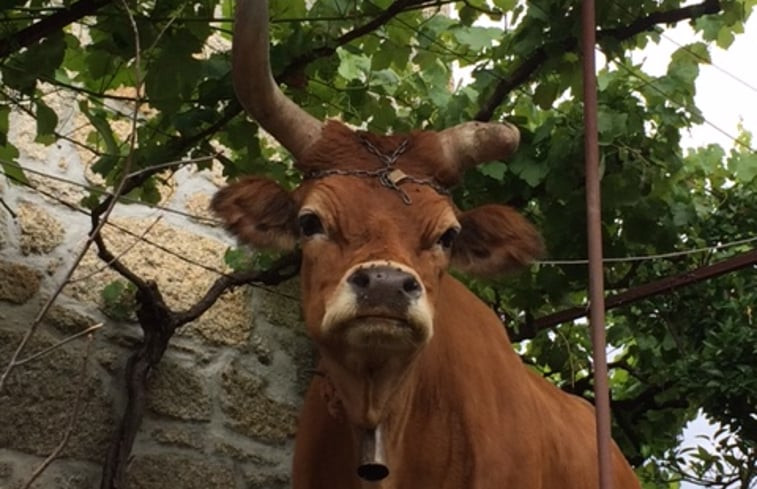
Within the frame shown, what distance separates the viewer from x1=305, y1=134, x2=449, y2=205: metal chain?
247 centimetres

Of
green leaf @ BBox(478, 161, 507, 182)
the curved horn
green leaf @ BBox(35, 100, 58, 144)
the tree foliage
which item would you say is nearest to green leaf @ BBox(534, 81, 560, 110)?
the tree foliage

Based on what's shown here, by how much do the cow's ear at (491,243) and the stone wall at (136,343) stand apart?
90 centimetres

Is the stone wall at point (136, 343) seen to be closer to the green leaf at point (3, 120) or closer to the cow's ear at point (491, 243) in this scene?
the green leaf at point (3, 120)

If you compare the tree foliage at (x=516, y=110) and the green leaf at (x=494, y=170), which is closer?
the tree foliage at (x=516, y=110)

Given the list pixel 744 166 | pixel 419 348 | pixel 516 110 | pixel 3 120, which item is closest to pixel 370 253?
pixel 419 348

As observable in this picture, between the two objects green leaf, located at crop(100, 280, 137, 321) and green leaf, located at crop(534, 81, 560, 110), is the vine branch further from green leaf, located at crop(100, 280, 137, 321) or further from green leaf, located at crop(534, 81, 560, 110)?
green leaf, located at crop(100, 280, 137, 321)

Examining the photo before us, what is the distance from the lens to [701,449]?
3.98 metres

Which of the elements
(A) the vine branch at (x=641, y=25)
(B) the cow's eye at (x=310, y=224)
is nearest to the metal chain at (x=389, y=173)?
(B) the cow's eye at (x=310, y=224)

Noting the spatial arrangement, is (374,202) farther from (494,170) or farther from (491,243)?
(494,170)

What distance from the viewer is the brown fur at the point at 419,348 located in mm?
2400

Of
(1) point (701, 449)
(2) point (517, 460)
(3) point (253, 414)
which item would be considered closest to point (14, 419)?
(3) point (253, 414)

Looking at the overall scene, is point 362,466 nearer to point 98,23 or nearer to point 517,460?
point 517,460

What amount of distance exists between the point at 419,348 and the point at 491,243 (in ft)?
1.81

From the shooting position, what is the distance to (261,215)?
273cm
